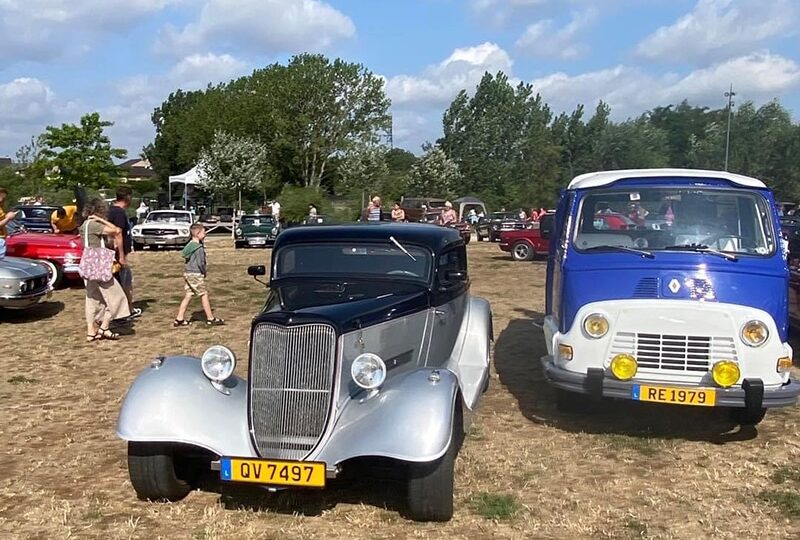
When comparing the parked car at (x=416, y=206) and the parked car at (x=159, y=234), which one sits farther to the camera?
the parked car at (x=416, y=206)

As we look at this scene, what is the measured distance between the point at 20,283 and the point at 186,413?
7973 millimetres

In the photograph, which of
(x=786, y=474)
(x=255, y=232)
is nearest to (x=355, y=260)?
(x=786, y=474)

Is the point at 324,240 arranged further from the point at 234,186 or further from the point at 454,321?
the point at 234,186

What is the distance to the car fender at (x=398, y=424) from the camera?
177 inches

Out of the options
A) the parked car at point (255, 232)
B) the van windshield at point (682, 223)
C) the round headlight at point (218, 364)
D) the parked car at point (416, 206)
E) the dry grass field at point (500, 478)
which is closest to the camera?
the dry grass field at point (500, 478)

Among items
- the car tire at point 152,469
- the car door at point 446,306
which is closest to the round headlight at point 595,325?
the car door at point 446,306

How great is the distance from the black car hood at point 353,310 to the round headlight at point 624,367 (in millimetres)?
1546

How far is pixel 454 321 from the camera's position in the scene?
677 cm

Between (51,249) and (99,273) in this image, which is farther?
(51,249)

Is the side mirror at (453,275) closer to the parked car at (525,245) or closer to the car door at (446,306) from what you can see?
A: the car door at (446,306)

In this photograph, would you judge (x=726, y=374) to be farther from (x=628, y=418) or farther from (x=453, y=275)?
(x=453, y=275)

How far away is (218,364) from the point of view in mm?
5152

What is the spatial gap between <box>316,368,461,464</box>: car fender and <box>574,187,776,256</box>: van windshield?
9.10 feet

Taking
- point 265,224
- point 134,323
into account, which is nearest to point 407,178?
point 265,224
